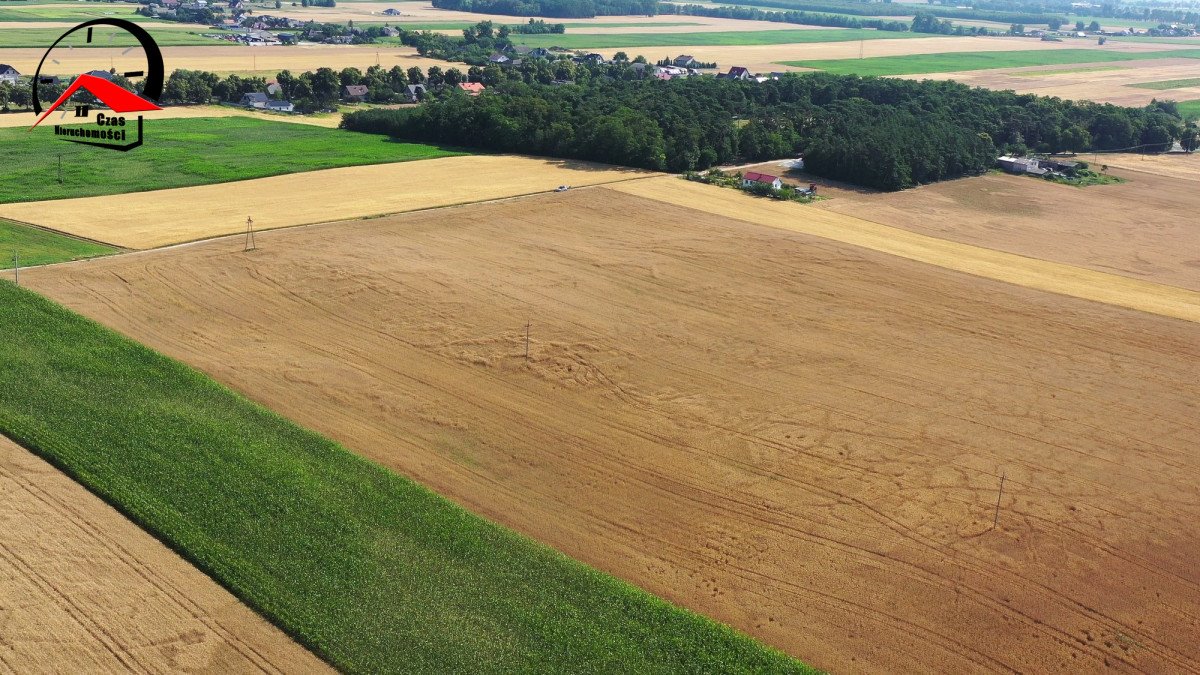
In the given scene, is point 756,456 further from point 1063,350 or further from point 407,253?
point 407,253

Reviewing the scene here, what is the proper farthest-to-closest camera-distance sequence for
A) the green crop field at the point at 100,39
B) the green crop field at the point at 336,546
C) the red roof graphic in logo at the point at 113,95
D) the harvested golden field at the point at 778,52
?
1. the harvested golden field at the point at 778,52
2. the green crop field at the point at 100,39
3. the red roof graphic in logo at the point at 113,95
4. the green crop field at the point at 336,546

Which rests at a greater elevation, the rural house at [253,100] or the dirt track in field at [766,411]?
the rural house at [253,100]

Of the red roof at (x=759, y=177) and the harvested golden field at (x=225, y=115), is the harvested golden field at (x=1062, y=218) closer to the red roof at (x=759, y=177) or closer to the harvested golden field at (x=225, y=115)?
the red roof at (x=759, y=177)

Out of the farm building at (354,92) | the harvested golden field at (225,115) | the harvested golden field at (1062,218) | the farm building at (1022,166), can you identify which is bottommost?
the harvested golden field at (1062,218)

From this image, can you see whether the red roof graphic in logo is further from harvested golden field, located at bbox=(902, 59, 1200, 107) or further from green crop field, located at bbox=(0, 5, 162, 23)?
harvested golden field, located at bbox=(902, 59, 1200, 107)

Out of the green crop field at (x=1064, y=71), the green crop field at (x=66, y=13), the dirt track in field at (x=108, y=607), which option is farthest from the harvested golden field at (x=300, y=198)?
the green crop field at (x=66, y=13)

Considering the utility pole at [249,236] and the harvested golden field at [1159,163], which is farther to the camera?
the harvested golden field at [1159,163]
